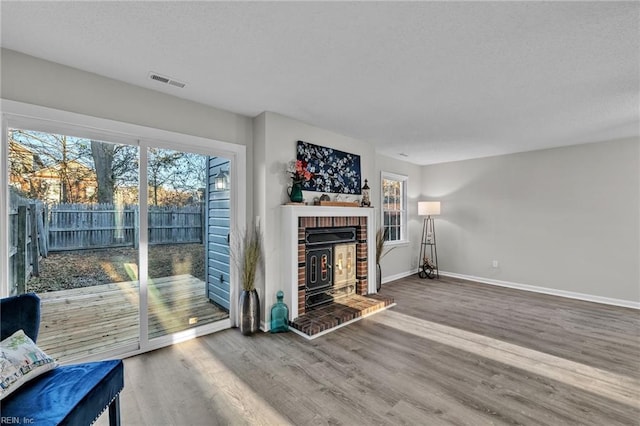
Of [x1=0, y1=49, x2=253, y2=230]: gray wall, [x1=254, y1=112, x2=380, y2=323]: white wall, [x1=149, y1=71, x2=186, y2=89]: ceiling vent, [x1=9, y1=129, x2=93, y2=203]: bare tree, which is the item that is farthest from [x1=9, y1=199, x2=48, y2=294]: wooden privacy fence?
[x1=254, y1=112, x2=380, y2=323]: white wall

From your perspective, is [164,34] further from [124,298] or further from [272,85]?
A: [124,298]

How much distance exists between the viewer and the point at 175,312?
3.02 meters

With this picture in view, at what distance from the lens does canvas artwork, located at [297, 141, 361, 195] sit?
371 centimetres

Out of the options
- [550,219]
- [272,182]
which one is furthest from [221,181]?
[550,219]

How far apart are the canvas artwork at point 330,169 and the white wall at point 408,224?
100cm

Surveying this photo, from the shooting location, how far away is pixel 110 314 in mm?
2648

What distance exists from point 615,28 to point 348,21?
174 cm

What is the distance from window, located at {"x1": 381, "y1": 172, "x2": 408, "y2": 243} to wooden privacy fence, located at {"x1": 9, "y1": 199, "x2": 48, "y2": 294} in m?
4.79

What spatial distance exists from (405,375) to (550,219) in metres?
4.29

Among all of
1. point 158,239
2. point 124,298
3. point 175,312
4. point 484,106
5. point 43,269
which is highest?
point 484,106

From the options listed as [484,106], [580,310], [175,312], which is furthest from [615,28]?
[175,312]

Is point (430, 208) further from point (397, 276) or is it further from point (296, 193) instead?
point (296, 193)

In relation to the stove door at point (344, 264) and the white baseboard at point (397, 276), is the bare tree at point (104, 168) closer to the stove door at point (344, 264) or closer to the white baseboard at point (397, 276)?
the stove door at point (344, 264)

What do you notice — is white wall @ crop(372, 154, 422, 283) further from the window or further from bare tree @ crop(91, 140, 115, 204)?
bare tree @ crop(91, 140, 115, 204)
